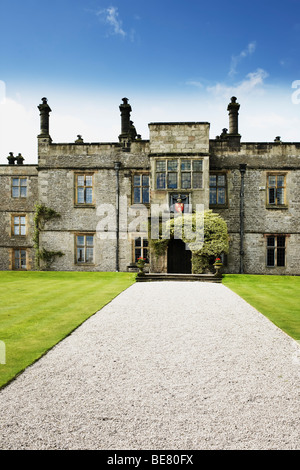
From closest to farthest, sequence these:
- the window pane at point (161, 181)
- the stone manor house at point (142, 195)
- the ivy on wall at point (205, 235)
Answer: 1. the ivy on wall at point (205, 235)
2. the window pane at point (161, 181)
3. the stone manor house at point (142, 195)

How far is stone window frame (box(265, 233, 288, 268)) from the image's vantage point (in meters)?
19.0

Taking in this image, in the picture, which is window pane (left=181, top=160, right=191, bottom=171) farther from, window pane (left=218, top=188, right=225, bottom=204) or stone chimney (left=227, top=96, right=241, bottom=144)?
Answer: stone chimney (left=227, top=96, right=241, bottom=144)

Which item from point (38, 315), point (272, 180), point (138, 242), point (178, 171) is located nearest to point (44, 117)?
point (178, 171)

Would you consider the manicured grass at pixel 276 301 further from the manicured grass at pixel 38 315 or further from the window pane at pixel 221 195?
the window pane at pixel 221 195

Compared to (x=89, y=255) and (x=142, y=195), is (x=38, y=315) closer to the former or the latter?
(x=89, y=255)

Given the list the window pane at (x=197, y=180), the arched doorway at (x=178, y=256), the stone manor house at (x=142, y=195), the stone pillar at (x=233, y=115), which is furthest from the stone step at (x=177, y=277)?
the stone pillar at (x=233, y=115)

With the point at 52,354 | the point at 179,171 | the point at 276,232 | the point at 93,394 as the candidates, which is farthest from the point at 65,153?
the point at 93,394

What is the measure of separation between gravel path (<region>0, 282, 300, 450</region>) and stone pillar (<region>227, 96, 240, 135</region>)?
14.6m

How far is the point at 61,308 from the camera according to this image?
8.55m

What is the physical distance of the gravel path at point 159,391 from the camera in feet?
9.82

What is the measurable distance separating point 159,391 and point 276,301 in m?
7.02

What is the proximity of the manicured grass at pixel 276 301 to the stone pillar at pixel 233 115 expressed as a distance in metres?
8.73

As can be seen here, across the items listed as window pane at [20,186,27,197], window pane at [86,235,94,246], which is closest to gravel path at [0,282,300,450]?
window pane at [86,235,94,246]

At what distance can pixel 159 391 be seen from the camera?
3924 millimetres
